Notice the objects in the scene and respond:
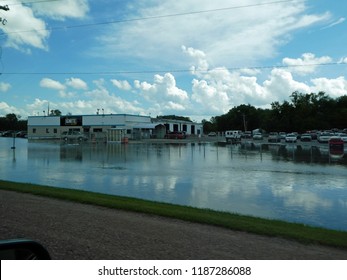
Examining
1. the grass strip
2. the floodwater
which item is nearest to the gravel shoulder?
the grass strip

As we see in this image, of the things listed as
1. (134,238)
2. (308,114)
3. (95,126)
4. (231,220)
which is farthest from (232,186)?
(308,114)

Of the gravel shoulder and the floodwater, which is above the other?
the gravel shoulder

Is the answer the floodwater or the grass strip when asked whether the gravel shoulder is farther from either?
the floodwater

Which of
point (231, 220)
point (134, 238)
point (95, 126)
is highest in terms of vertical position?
point (95, 126)

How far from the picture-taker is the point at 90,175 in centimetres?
1875

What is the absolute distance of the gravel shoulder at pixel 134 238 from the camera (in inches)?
229

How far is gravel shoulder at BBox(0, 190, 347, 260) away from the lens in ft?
19.1

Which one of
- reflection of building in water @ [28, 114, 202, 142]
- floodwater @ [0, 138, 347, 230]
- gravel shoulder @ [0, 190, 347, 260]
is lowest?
floodwater @ [0, 138, 347, 230]

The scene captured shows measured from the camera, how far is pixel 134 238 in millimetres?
6699

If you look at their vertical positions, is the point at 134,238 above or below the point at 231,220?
above

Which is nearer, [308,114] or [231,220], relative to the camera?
[231,220]

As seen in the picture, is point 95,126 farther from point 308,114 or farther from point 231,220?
point 231,220

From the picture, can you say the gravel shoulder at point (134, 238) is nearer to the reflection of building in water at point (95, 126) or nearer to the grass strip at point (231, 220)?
the grass strip at point (231, 220)

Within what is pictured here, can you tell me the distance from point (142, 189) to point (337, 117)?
109147mm
